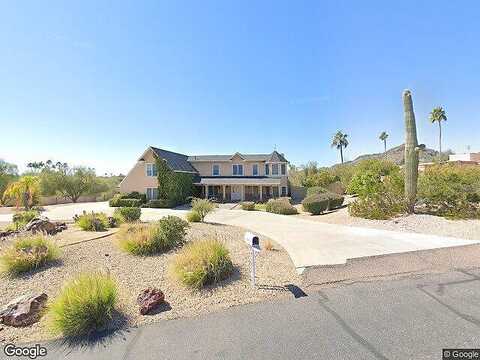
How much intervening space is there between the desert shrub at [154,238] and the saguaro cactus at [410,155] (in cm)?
1141

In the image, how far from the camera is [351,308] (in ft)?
16.2

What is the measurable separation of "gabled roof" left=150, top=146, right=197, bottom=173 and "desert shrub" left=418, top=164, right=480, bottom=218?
2289 centimetres

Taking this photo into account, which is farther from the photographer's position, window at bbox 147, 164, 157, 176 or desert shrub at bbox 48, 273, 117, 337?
window at bbox 147, 164, 157, 176

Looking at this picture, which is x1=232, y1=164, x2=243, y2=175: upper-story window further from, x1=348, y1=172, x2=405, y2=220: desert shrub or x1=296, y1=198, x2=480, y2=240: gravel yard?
x1=296, y1=198, x2=480, y2=240: gravel yard

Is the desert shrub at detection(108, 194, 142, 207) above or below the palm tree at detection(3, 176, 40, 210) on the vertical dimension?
below

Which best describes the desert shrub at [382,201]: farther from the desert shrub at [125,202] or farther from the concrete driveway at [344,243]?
the desert shrub at [125,202]

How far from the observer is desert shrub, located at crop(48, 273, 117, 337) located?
4.61 metres

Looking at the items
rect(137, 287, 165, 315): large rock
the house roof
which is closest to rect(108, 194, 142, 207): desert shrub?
the house roof

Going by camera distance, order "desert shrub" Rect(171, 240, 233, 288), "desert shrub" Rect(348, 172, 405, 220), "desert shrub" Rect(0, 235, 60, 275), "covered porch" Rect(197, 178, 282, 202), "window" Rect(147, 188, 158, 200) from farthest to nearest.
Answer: "covered porch" Rect(197, 178, 282, 202) < "window" Rect(147, 188, 158, 200) < "desert shrub" Rect(348, 172, 405, 220) < "desert shrub" Rect(0, 235, 60, 275) < "desert shrub" Rect(171, 240, 233, 288)

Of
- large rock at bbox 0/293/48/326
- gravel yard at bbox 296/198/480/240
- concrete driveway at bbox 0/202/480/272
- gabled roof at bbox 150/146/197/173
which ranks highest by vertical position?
gabled roof at bbox 150/146/197/173

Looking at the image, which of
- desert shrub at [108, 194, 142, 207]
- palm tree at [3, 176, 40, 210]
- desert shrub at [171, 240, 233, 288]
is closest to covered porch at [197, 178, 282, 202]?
desert shrub at [108, 194, 142, 207]

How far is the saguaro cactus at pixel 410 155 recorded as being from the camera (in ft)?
44.7

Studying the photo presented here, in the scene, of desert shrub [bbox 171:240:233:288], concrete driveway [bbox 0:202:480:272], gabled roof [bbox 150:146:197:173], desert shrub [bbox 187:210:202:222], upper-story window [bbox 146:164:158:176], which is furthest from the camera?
upper-story window [bbox 146:164:158:176]

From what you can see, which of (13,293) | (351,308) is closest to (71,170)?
(13,293)
